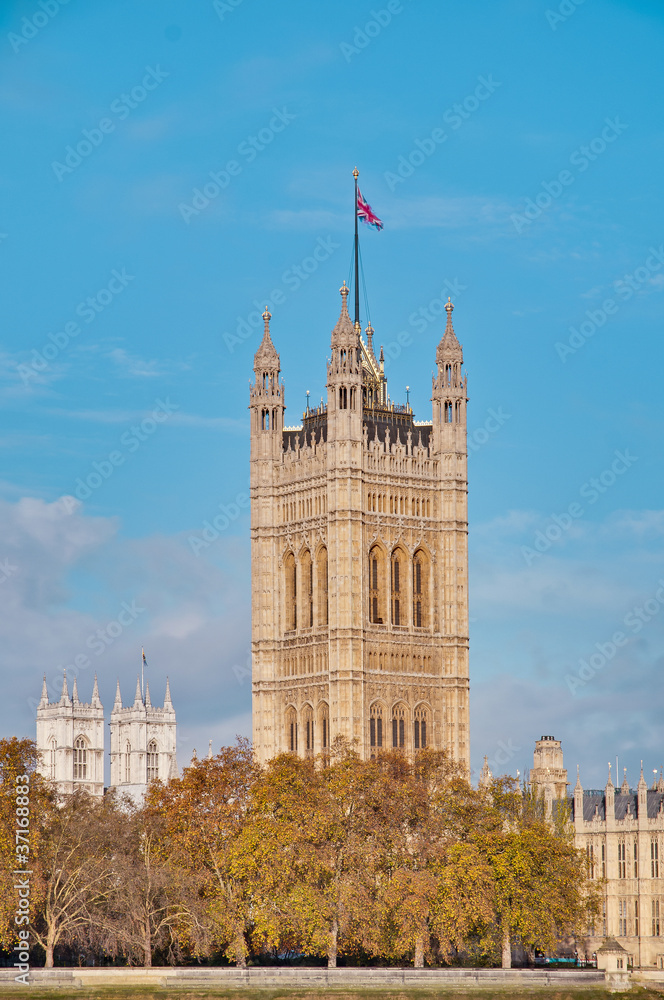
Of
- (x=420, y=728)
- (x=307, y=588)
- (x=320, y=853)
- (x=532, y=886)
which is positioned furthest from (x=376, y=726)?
(x=532, y=886)

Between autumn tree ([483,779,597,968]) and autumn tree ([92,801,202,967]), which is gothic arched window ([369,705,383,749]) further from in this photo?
autumn tree ([92,801,202,967])

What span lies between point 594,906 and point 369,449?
106 ft

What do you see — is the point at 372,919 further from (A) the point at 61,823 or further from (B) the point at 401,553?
(B) the point at 401,553

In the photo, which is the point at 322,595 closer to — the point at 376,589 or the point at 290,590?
the point at 290,590

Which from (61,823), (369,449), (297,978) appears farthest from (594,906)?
(369,449)

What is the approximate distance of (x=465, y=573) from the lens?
122 m

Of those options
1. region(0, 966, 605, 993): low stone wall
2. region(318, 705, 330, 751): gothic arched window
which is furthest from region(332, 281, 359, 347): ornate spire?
region(0, 966, 605, 993): low stone wall

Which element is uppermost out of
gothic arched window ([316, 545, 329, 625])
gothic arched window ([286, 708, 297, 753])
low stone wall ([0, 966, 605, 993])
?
gothic arched window ([316, 545, 329, 625])

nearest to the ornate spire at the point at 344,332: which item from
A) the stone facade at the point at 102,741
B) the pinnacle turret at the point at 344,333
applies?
the pinnacle turret at the point at 344,333

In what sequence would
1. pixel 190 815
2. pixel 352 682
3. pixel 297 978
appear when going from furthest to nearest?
pixel 352 682
pixel 190 815
pixel 297 978

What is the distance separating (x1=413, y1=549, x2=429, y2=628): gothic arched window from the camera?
12094cm

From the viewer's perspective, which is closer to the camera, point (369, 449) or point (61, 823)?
point (61, 823)

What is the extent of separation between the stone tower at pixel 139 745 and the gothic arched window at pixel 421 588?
72.0 meters

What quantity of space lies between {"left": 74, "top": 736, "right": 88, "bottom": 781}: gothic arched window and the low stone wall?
103 m
